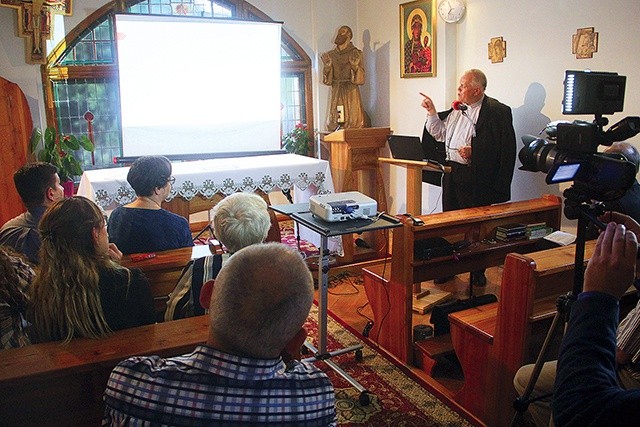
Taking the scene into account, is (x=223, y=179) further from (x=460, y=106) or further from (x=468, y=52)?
(x=468, y=52)

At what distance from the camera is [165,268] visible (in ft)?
8.26

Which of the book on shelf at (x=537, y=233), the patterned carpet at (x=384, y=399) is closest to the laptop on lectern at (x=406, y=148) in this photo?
the book on shelf at (x=537, y=233)

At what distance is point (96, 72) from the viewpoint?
5.74 metres

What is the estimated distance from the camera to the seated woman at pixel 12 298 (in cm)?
193

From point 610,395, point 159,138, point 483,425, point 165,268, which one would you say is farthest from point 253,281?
point 159,138

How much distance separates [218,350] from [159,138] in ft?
15.1

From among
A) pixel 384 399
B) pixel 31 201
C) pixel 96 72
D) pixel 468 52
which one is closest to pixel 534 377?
pixel 384 399

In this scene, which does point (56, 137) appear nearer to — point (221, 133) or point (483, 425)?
point (221, 133)

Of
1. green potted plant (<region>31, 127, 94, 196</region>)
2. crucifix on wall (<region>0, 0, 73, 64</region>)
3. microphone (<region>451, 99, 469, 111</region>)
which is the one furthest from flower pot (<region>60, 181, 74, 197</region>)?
microphone (<region>451, 99, 469, 111</region>)

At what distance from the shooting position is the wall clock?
5081mm

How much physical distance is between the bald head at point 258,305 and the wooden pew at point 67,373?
0.71m

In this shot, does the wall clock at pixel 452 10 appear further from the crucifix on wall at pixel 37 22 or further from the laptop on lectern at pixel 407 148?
the crucifix on wall at pixel 37 22

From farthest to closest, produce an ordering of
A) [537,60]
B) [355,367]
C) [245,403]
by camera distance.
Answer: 1. [537,60]
2. [355,367]
3. [245,403]

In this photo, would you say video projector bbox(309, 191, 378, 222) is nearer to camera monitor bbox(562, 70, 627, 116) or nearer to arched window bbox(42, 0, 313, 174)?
camera monitor bbox(562, 70, 627, 116)
